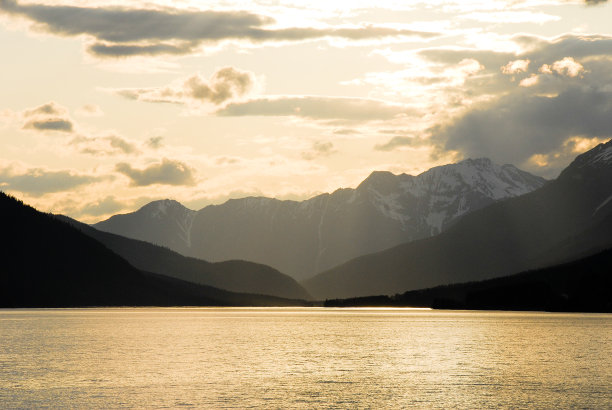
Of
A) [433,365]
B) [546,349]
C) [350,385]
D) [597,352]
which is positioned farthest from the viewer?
[546,349]

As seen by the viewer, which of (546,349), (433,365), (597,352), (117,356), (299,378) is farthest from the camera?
(546,349)

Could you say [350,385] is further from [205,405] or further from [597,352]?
[597,352]

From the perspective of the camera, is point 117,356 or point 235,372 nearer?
point 235,372

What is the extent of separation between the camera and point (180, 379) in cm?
12294

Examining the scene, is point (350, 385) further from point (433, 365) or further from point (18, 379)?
point (18, 379)

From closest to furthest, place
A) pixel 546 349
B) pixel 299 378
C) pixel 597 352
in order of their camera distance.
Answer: pixel 299 378, pixel 597 352, pixel 546 349

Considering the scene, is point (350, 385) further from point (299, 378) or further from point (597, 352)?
point (597, 352)

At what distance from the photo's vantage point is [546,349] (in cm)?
18725

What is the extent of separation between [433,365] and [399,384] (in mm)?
30173

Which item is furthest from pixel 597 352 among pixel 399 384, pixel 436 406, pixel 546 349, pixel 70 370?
pixel 70 370

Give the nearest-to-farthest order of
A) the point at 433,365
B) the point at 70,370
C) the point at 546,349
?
the point at 70,370 → the point at 433,365 → the point at 546,349

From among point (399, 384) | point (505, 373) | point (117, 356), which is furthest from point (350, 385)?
point (117, 356)

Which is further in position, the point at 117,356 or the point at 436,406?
the point at 117,356

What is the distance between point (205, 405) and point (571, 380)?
2269 inches
